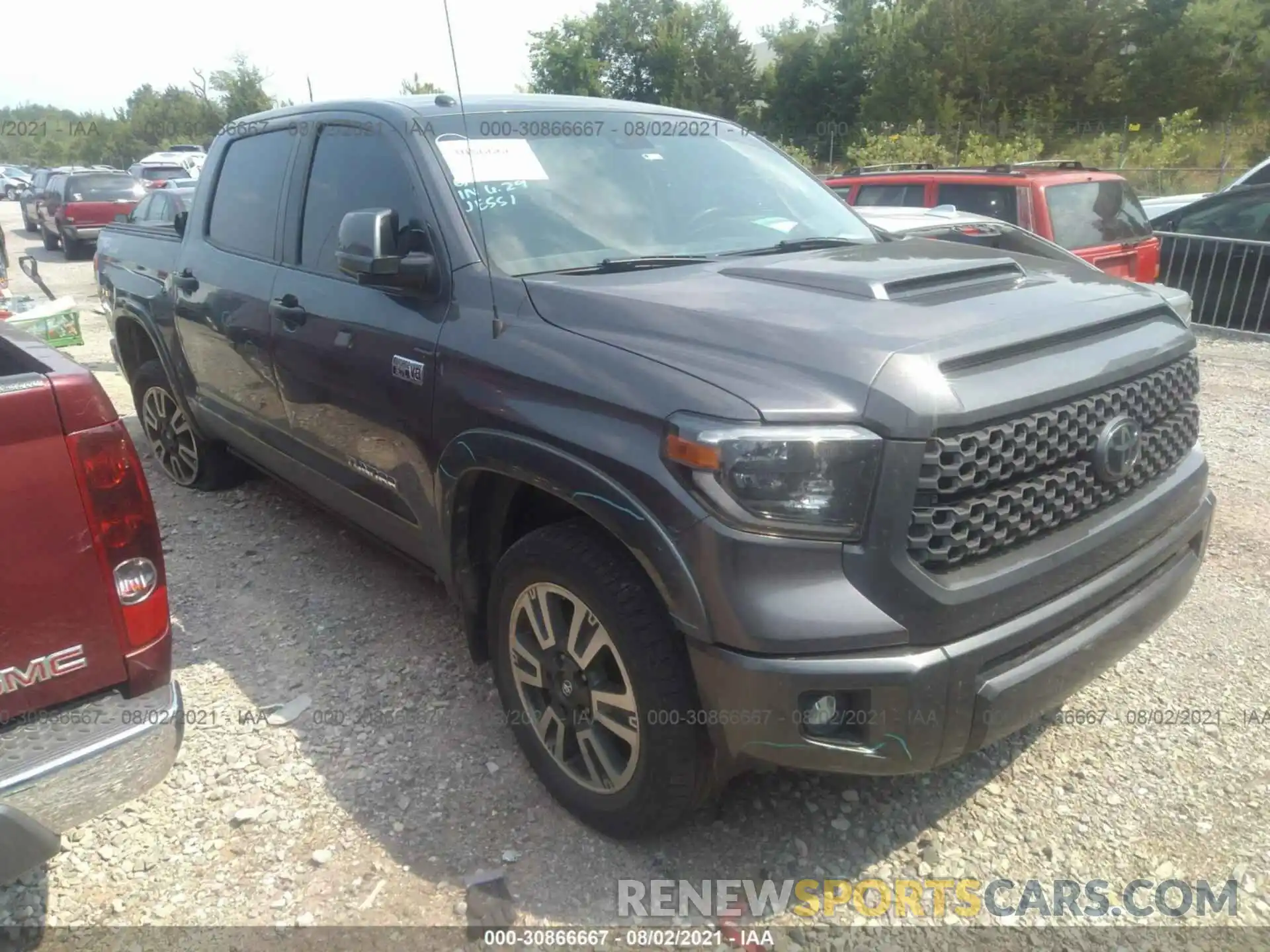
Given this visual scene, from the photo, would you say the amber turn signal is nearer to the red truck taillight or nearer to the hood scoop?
the hood scoop

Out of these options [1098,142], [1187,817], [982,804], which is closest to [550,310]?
[982,804]

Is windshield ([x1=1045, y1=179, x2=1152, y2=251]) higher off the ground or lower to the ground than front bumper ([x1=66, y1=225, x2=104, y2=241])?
higher

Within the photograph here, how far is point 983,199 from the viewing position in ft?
27.3

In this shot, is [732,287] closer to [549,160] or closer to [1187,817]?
[549,160]

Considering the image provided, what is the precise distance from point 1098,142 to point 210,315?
88.3 ft

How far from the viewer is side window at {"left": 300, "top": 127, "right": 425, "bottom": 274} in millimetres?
3098

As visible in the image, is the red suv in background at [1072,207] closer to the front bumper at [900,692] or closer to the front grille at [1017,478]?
the front grille at [1017,478]

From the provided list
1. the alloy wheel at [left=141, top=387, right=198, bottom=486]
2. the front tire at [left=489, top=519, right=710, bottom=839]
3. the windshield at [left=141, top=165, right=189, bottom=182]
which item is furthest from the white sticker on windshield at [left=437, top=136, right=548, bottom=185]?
the windshield at [left=141, top=165, right=189, bottom=182]

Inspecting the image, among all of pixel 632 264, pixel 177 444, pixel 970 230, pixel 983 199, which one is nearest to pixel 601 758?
pixel 632 264

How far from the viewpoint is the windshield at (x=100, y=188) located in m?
19.9

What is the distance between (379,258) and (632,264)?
77cm

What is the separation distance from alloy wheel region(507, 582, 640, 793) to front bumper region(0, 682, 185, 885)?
0.92 m

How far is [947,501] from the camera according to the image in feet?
6.82

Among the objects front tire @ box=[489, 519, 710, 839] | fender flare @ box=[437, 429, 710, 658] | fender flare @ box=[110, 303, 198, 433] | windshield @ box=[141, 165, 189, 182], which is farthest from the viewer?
windshield @ box=[141, 165, 189, 182]
